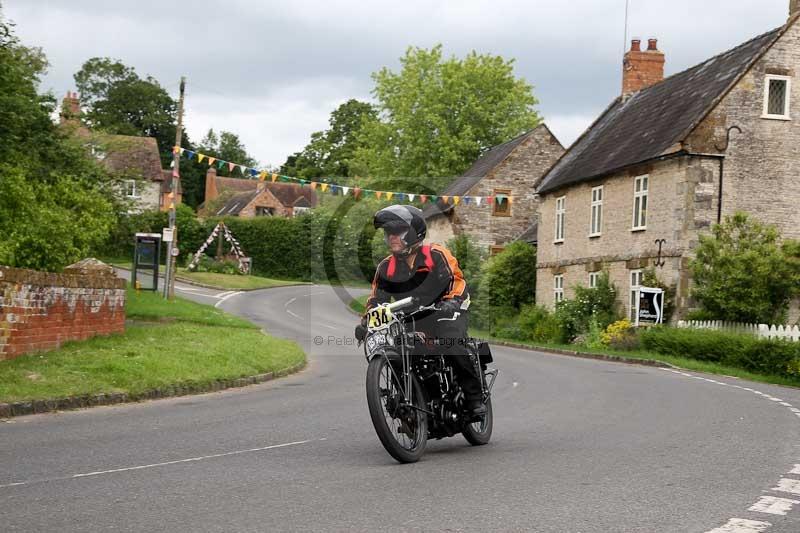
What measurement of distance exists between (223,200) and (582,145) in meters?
66.7

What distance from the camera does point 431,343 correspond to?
864 centimetres

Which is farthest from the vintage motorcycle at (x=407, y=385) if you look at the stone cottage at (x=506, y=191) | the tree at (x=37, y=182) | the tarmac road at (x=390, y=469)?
the stone cottage at (x=506, y=191)

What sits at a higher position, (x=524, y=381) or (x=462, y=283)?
(x=462, y=283)

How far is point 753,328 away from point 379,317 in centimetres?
2135

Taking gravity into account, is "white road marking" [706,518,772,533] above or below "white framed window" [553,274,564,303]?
below

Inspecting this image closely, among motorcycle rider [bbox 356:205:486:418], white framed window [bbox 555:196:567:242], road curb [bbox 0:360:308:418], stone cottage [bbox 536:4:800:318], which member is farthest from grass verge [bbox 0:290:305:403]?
white framed window [bbox 555:196:567:242]

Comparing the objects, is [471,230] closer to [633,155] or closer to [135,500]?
[633,155]

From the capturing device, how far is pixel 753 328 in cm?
2712

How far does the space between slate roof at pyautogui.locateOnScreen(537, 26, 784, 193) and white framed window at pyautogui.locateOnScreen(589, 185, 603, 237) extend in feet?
2.13

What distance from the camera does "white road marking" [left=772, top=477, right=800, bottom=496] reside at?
7.13 meters

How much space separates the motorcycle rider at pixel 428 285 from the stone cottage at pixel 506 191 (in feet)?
151

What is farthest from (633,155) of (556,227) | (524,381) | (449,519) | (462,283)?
(449,519)

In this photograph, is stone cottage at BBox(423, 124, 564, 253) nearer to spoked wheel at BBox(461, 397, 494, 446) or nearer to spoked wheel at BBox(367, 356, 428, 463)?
spoked wheel at BBox(461, 397, 494, 446)

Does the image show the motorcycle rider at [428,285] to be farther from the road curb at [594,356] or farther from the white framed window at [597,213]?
the white framed window at [597,213]
